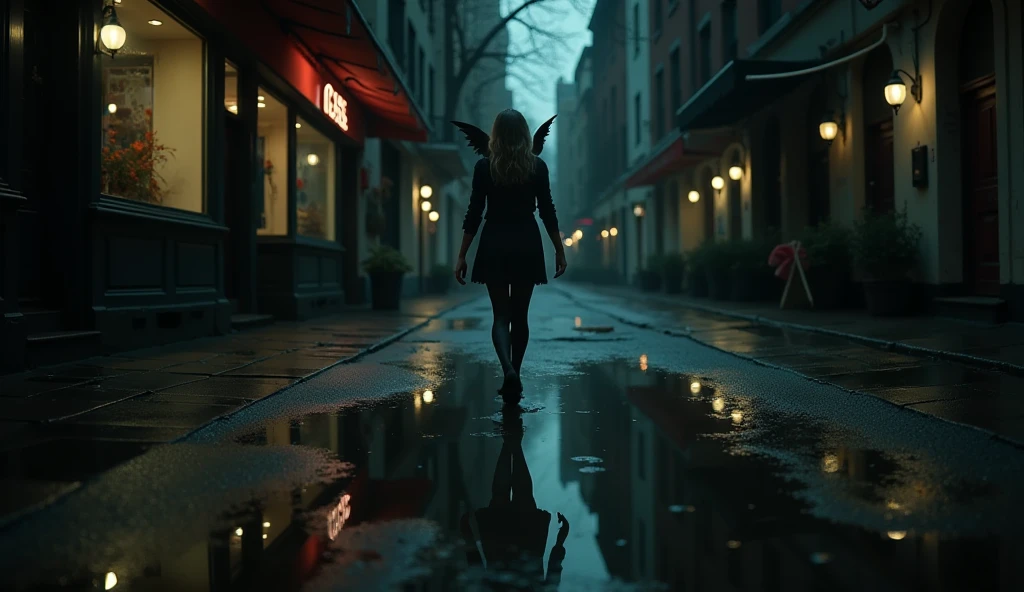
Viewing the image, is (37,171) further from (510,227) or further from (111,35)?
(510,227)

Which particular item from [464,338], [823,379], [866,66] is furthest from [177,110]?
[866,66]

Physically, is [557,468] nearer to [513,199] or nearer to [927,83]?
[513,199]

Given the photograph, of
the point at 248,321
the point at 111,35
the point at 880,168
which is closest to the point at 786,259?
the point at 880,168

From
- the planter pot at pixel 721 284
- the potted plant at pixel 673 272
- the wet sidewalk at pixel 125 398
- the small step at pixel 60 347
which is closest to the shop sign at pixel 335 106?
the wet sidewalk at pixel 125 398

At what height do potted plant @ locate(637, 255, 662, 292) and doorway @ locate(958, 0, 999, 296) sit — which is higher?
doorway @ locate(958, 0, 999, 296)

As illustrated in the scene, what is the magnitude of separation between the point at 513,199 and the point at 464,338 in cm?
515

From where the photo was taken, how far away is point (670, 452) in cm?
400

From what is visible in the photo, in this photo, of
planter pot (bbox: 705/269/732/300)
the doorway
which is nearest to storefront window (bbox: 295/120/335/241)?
planter pot (bbox: 705/269/732/300)

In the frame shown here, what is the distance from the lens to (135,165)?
8.81m

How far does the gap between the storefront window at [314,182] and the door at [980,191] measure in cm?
938

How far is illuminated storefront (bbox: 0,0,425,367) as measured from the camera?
7.27m

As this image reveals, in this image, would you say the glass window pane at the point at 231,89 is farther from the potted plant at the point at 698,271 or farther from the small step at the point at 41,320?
the potted plant at the point at 698,271

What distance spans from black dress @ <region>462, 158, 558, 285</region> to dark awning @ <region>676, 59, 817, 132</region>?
10.3 meters

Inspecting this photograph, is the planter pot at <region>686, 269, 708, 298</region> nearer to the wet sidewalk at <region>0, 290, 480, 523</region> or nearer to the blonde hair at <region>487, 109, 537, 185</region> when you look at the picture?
the wet sidewalk at <region>0, 290, 480, 523</region>
